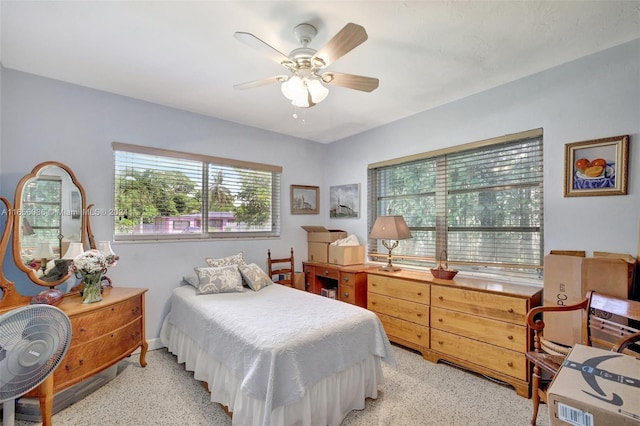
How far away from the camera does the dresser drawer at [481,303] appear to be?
2.25 metres

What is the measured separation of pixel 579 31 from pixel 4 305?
4.49 m

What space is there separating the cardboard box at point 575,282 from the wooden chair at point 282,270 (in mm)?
2788

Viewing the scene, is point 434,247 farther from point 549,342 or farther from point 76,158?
point 76,158

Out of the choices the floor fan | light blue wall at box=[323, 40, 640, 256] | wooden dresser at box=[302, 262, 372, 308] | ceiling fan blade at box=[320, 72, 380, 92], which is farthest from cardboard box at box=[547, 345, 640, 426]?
wooden dresser at box=[302, 262, 372, 308]

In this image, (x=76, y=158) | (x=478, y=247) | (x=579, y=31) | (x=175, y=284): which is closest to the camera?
(x=579, y=31)

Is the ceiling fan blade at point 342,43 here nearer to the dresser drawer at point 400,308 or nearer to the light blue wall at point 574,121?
the light blue wall at point 574,121

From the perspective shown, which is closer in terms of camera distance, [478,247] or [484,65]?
[484,65]

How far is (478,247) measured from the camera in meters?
2.91

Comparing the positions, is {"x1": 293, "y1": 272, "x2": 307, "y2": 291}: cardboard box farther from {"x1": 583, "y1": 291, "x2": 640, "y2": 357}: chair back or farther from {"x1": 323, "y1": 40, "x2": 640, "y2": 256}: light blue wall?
{"x1": 583, "y1": 291, "x2": 640, "y2": 357}: chair back

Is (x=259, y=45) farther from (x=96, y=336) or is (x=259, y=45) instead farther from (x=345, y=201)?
(x=345, y=201)

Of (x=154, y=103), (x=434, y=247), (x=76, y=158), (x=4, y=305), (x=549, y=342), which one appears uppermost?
(x=154, y=103)

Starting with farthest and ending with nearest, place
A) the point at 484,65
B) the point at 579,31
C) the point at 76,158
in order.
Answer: the point at 76,158 < the point at 484,65 < the point at 579,31

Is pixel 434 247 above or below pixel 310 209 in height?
below

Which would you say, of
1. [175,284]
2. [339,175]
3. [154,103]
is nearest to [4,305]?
[175,284]
